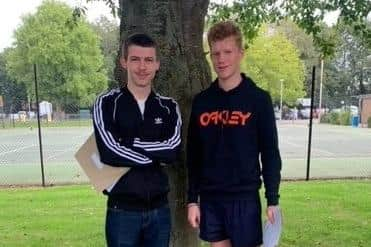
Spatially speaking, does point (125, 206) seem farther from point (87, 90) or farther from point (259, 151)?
point (87, 90)

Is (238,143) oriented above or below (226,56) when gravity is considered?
below

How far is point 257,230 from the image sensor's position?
281cm

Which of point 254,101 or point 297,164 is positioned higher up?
point 254,101

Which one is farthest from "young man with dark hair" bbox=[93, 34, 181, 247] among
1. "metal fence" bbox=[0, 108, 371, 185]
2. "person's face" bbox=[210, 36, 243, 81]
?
"metal fence" bbox=[0, 108, 371, 185]

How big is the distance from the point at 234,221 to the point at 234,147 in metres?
0.39

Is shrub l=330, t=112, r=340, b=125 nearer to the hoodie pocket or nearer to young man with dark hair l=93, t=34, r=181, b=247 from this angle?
the hoodie pocket

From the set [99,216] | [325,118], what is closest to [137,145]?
[99,216]

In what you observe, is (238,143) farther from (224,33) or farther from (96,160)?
(96,160)

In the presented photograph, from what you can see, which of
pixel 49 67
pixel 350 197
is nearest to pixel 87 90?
pixel 49 67

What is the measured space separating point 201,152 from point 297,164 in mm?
12044

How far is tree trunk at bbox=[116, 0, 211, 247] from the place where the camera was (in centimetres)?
356

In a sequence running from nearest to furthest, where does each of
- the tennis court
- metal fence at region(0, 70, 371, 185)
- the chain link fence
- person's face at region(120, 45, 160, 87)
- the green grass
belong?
person's face at region(120, 45, 160, 87) < metal fence at region(0, 70, 371, 185) < the tennis court < the chain link fence < the green grass

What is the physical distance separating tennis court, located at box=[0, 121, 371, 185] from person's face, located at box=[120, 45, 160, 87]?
8.73 metres

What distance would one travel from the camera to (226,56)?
2750 millimetres
